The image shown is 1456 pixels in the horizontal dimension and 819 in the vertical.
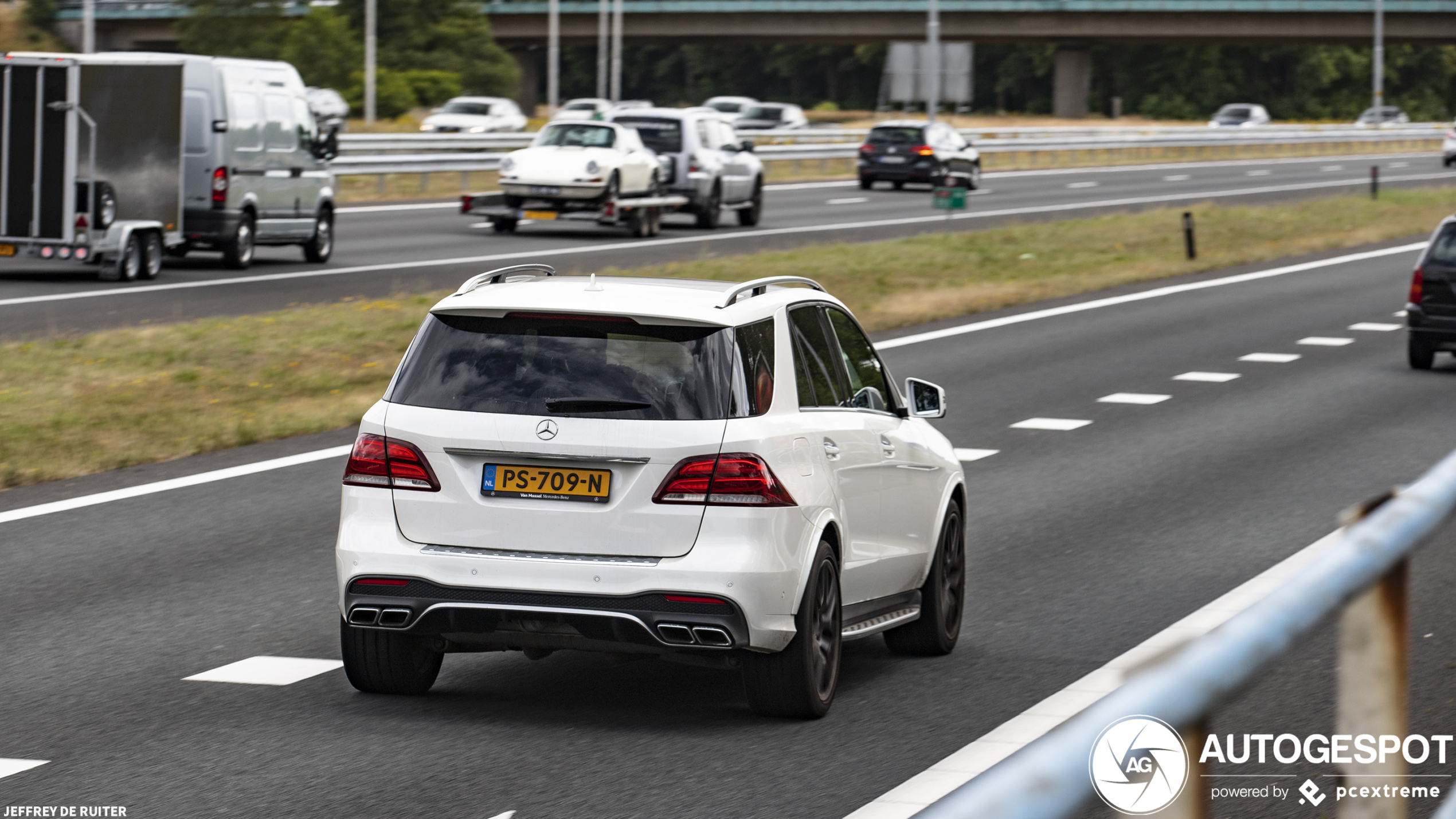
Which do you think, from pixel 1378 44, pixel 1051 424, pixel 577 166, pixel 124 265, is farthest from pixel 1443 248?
pixel 1378 44

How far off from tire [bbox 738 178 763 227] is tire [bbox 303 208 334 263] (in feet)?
34.9

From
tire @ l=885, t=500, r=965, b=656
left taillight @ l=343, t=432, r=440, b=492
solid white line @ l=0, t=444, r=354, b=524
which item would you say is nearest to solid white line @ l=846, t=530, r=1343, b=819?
tire @ l=885, t=500, r=965, b=656

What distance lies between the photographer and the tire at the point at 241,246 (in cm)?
2712

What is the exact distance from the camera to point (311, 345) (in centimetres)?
1936

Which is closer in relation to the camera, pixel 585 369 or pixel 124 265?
pixel 585 369

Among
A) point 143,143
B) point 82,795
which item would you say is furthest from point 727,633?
point 143,143

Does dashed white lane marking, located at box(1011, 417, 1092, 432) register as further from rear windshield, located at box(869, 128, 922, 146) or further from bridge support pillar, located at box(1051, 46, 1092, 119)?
bridge support pillar, located at box(1051, 46, 1092, 119)

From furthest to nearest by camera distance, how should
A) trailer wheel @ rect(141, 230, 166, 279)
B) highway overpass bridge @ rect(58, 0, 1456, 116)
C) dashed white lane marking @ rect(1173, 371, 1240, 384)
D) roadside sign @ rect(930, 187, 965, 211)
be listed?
1. highway overpass bridge @ rect(58, 0, 1456, 116)
2. roadside sign @ rect(930, 187, 965, 211)
3. trailer wheel @ rect(141, 230, 166, 279)
4. dashed white lane marking @ rect(1173, 371, 1240, 384)

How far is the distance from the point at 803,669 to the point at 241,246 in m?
21.4

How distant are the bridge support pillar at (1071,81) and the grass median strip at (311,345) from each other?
7594cm

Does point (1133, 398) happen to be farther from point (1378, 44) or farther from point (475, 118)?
point (1378, 44)

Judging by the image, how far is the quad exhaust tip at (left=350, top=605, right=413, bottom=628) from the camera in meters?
7.01

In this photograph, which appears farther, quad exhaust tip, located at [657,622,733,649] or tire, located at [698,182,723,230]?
tire, located at [698,182,723,230]

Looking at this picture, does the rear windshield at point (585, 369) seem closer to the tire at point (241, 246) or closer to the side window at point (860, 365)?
the side window at point (860, 365)
